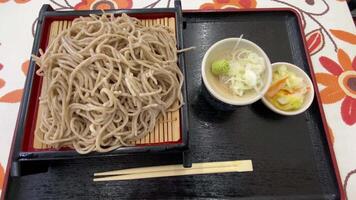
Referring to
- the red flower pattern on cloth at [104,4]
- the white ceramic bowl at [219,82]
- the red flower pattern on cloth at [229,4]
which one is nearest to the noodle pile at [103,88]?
the white ceramic bowl at [219,82]

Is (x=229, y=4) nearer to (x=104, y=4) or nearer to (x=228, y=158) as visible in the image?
(x=104, y=4)

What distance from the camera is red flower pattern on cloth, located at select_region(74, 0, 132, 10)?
66.3 inches

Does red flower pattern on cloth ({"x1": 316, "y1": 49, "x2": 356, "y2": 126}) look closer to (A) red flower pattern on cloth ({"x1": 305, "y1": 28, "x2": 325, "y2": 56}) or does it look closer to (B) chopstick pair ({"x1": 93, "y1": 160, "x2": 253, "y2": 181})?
(A) red flower pattern on cloth ({"x1": 305, "y1": 28, "x2": 325, "y2": 56})

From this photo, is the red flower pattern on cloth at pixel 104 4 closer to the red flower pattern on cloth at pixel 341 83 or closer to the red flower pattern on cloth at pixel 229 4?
the red flower pattern on cloth at pixel 229 4

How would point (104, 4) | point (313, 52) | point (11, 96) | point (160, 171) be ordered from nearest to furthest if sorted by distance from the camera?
point (160, 171) → point (11, 96) → point (313, 52) → point (104, 4)

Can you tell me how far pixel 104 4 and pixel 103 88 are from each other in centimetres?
80

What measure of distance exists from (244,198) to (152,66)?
2.16 ft

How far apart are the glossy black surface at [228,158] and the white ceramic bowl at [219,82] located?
0.13m

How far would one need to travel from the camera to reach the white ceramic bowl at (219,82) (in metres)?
1.21

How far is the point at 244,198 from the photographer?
1182 mm

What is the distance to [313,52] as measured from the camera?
1584 millimetres

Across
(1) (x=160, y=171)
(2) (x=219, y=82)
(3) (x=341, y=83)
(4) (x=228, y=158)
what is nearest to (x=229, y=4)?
(2) (x=219, y=82)

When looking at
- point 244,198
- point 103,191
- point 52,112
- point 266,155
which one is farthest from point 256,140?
point 52,112

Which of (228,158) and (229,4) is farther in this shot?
(229,4)
